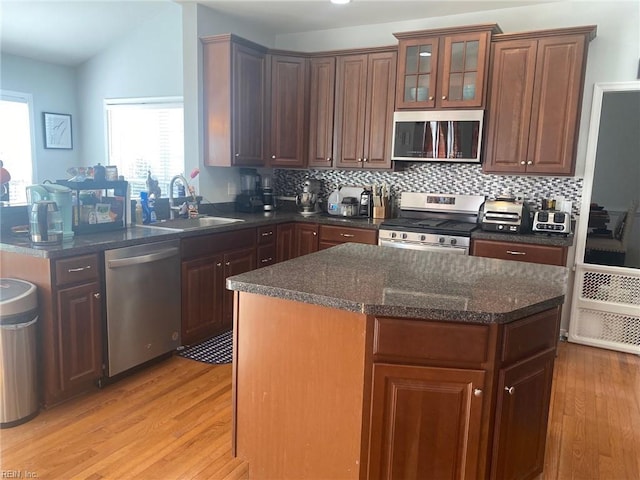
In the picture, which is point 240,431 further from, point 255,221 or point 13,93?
point 13,93

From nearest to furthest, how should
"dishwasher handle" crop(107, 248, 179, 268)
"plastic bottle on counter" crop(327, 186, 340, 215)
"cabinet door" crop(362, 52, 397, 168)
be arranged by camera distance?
"dishwasher handle" crop(107, 248, 179, 268) < "cabinet door" crop(362, 52, 397, 168) < "plastic bottle on counter" crop(327, 186, 340, 215)

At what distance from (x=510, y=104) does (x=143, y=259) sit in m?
2.94

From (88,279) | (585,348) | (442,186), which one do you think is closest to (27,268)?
(88,279)

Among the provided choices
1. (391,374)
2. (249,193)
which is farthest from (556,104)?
(391,374)

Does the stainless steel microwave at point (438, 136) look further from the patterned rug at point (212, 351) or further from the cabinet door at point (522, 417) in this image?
the cabinet door at point (522, 417)

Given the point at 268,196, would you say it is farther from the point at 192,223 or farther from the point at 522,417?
the point at 522,417

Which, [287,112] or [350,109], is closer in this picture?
[350,109]

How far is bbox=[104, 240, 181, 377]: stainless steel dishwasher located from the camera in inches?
112

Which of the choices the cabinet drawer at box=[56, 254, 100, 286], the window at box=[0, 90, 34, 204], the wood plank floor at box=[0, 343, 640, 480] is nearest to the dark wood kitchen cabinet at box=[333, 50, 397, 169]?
the wood plank floor at box=[0, 343, 640, 480]

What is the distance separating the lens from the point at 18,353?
2439 millimetres

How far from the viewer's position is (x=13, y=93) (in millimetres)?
5188

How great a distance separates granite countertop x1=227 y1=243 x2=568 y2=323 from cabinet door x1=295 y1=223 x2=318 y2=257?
6.21ft

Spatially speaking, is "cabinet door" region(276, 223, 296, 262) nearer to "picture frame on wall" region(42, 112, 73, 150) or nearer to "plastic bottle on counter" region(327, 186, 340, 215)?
"plastic bottle on counter" region(327, 186, 340, 215)

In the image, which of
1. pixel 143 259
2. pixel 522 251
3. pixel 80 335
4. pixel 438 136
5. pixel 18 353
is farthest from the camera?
pixel 438 136
